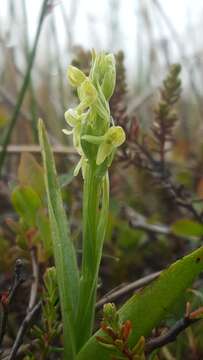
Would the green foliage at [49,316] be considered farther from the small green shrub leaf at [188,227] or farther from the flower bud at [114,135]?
the small green shrub leaf at [188,227]

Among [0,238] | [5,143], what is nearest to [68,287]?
[0,238]

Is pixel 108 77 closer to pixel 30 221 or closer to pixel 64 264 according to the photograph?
pixel 64 264

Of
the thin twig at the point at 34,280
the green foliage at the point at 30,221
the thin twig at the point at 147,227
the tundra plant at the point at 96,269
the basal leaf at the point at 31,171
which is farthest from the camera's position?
the thin twig at the point at 147,227

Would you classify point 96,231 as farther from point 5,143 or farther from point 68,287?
point 5,143

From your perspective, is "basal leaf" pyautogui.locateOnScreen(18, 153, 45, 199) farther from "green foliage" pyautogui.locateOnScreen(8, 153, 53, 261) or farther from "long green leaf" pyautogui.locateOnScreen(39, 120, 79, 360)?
"long green leaf" pyautogui.locateOnScreen(39, 120, 79, 360)

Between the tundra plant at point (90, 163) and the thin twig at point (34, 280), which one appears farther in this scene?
the thin twig at point (34, 280)

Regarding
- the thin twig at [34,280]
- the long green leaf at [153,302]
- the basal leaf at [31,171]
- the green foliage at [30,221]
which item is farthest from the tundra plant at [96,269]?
the basal leaf at [31,171]

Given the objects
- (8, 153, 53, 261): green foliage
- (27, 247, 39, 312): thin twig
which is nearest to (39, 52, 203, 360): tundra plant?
(27, 247, 39, 312): thin twig
